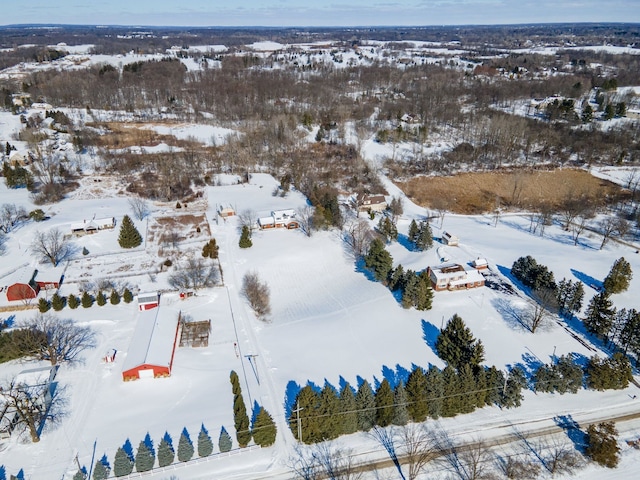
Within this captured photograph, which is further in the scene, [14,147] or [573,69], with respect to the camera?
[573,69]

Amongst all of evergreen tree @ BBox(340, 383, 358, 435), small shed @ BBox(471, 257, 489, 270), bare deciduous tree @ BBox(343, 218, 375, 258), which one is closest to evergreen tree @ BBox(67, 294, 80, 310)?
evergreen tree @ BBox(340, 383, 358, 435)

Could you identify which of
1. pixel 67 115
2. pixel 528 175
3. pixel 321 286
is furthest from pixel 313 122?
pixel 321 286

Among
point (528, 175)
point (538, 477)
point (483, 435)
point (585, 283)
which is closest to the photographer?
point (538, 477)

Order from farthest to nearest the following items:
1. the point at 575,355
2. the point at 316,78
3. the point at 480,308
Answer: the point at 316,78 → the point at 480,308 → the point at 575,355

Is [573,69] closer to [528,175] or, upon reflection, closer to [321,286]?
[528,175]

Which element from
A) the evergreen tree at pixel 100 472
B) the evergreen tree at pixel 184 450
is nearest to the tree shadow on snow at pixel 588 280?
the evergreen tree at pixel 184 450

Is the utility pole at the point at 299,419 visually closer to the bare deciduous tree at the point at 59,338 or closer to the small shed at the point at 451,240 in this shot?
the bare deciduous tree at the point at 59,338


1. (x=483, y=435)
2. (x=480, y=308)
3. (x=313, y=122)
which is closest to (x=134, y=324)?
(x=483, y=435)
